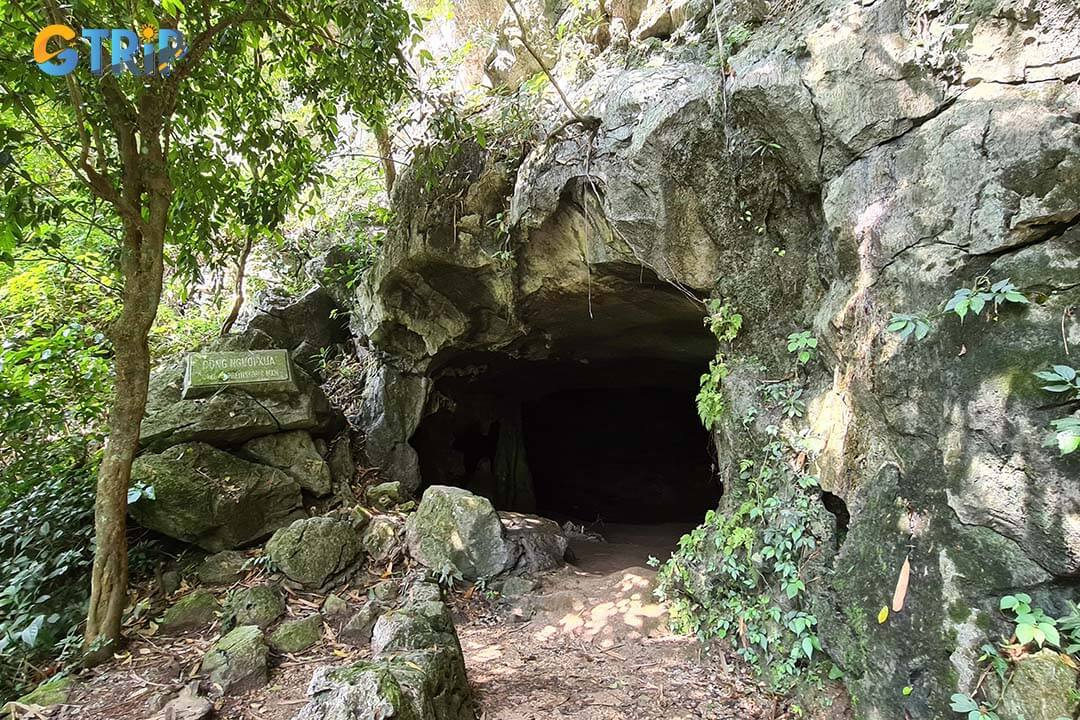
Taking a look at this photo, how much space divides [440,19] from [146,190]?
17.6ft

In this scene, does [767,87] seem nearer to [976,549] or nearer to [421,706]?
[976,549]

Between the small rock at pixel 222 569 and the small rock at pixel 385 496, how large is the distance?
4.47 ft

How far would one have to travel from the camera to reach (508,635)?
14.1 feet

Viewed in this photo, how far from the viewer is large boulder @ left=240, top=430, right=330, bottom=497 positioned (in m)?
5.36

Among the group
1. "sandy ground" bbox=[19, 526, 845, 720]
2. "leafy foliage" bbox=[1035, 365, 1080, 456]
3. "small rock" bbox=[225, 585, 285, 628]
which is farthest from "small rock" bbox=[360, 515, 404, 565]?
"leafy foliage" bbox=[1035, 365, 1080, 456]

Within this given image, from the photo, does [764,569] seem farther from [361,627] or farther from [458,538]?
[361,627]

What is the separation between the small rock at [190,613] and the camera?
4016 millimetres

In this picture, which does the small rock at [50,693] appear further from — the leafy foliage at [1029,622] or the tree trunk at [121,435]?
the leafy foliage at [1029,622]

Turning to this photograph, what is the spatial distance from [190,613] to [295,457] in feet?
5.59

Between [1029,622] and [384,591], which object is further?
[384,591]

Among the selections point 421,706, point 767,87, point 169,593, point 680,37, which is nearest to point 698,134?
point 767,87

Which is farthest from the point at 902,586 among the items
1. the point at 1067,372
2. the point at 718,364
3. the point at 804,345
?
the point at 718,364

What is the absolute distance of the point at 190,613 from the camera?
4.10 m

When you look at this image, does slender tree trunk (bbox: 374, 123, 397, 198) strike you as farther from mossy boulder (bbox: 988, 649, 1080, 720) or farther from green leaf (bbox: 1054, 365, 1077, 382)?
mossy boulder (bbox: 988, 649, 1080, 720)
